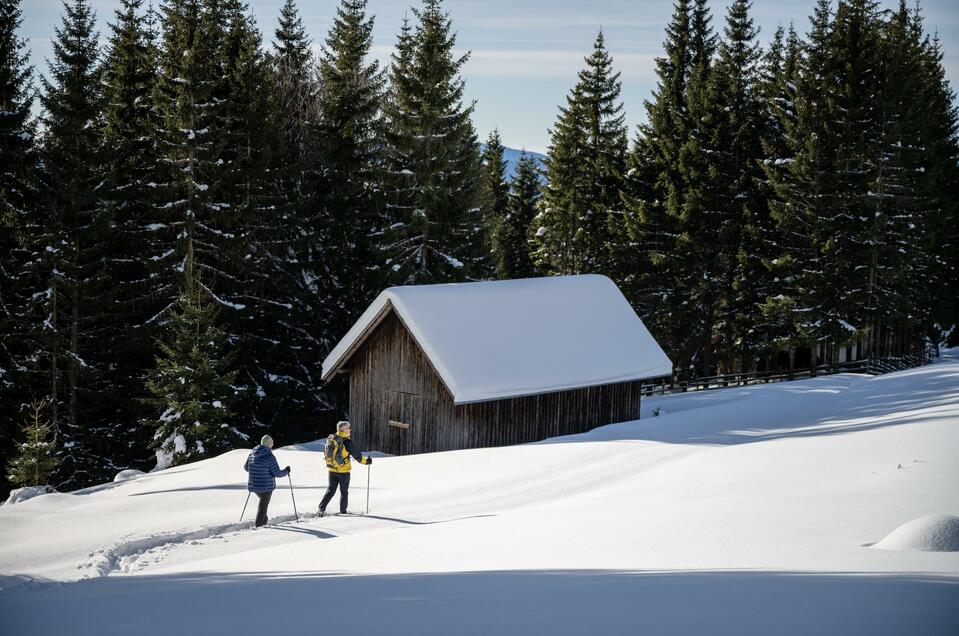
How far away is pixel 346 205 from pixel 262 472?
24.0 metres

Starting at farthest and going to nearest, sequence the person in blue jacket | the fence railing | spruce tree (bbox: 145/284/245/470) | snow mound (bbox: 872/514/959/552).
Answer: the fence railing, spruce tree (bbox: 145/284/245/470), the person in blue jacket, snow mound (bbox: 872/514/959/552)

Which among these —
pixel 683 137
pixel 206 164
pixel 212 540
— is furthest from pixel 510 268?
pixel 212 540

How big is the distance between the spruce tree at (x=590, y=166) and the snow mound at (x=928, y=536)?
112ft

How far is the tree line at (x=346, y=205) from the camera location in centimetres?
2758

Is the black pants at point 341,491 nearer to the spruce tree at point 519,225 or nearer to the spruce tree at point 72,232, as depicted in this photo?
the spruce tree at point 72,232

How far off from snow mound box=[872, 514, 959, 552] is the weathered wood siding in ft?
44.1

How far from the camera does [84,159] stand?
27.8 m

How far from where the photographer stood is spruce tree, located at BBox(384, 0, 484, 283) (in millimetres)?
33875

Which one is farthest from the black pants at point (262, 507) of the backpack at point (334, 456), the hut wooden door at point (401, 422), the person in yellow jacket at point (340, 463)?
the hut wooden door at point (401, 422)

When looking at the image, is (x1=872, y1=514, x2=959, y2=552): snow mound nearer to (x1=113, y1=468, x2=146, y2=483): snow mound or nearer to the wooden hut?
the wooden hut

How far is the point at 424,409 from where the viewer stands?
20938 millimetres

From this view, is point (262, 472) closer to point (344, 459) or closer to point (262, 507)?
point (262, 507)

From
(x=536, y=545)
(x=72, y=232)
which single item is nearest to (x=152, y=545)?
(x=536, y=545)

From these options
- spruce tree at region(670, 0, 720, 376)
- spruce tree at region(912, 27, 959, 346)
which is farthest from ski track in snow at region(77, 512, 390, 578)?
spruce tree at region(912, 27, 959, 346)
